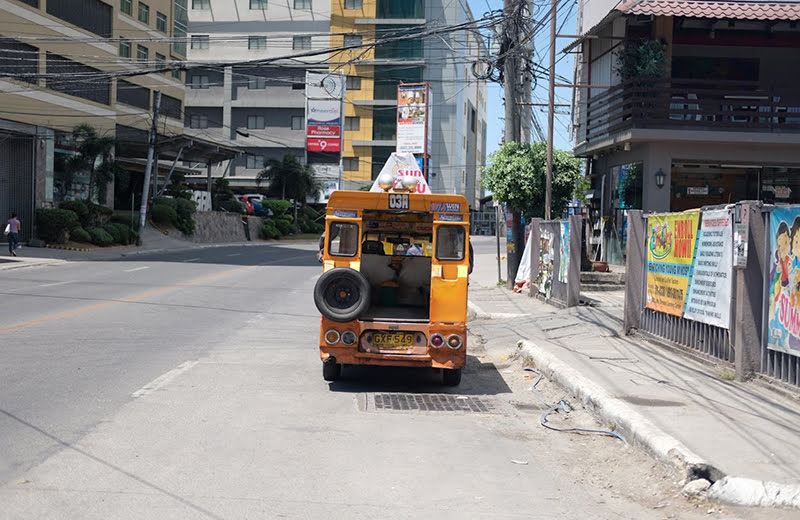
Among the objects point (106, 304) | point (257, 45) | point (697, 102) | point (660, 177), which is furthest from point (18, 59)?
point (257, 45)

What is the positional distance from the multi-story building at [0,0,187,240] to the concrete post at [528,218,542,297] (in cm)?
1824

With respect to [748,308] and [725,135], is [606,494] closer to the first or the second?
[748,308]

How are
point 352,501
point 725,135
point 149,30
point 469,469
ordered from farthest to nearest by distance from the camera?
point 149,30 → point 725,135 → point 469,469 → point 352,501

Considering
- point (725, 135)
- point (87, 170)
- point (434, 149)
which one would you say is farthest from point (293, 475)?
point (434, 149)

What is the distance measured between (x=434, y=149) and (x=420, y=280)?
68365mm

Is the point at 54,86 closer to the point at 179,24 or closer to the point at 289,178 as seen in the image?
the point at 179,24

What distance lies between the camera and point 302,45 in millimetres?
77562

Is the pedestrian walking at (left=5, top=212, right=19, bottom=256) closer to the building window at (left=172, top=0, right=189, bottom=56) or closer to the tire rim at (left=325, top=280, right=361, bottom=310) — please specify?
the tire rim at (left=325, top=280, right=361, bottom=310)

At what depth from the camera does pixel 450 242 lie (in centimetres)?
953

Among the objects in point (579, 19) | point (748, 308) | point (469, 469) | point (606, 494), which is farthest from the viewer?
point (579, 19)

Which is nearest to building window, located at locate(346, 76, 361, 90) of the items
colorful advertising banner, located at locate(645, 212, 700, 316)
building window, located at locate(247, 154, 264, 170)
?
building window, located at locate(247, 154, 264, 170)

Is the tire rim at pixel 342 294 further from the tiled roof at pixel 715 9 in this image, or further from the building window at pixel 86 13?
the building window at pixel 86 13

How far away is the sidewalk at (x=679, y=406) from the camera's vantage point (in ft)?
18.7

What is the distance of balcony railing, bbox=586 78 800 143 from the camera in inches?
850
